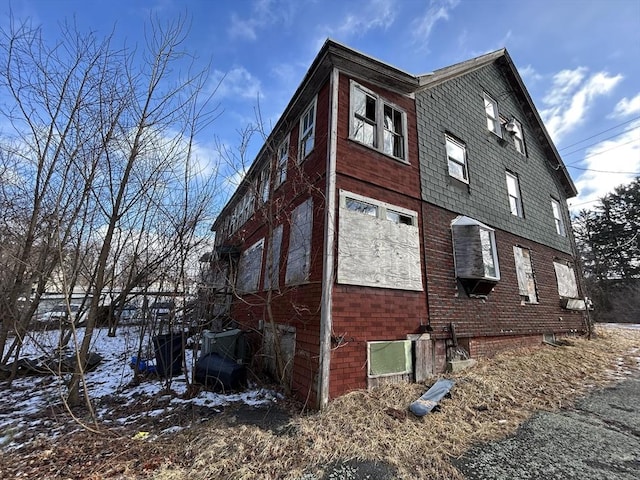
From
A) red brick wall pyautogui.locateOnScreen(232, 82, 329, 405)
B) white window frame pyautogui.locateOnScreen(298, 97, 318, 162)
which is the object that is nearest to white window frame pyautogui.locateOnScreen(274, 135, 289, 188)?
red brick wall pyautogui.locateOnScreen(232, 82, 329, 405)

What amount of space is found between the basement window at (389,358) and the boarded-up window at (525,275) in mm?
5801

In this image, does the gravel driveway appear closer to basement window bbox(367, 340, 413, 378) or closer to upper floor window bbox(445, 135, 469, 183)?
basement window bbox(367, 340, 413, 378)

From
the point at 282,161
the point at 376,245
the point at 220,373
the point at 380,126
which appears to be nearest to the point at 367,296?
the point at 376,245

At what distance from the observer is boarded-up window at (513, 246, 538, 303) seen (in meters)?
9.34

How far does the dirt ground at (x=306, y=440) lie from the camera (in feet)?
10.5

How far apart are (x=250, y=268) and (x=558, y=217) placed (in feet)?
45.4

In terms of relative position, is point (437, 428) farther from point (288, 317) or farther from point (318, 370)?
point (288, 317)

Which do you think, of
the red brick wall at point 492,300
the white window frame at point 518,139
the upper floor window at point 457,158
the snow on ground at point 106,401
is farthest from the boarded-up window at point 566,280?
the snow on ground at point 106,401

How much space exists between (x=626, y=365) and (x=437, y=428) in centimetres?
796

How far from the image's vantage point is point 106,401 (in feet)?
18.3

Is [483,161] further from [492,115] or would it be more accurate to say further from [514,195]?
[492,115]

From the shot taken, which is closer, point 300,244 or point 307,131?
point 300,244

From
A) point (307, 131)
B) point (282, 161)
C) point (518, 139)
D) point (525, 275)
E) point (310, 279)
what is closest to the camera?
point (310, 279)

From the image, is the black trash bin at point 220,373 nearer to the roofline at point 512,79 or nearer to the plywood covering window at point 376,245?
the plywood covering window at point 376,245
